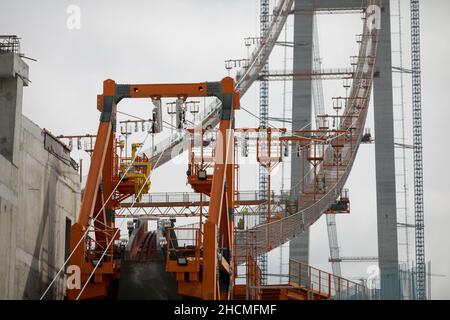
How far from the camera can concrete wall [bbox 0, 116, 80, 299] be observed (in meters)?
45.1

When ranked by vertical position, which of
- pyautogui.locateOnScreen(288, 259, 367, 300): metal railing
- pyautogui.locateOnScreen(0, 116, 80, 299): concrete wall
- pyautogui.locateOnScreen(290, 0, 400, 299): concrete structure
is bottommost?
pyautogui.locateOnScreen(288, 259, 367, 300): metal railing

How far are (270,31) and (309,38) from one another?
3.12m

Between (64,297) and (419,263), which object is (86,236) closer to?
(64,297)

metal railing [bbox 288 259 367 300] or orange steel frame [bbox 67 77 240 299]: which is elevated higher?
orange steel frame [bbox 67 77 240 299]

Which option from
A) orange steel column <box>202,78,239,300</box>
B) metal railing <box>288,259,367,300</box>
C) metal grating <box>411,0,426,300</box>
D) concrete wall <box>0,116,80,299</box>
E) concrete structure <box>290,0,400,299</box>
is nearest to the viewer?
orange steel column <box>202,78,239,300</box>

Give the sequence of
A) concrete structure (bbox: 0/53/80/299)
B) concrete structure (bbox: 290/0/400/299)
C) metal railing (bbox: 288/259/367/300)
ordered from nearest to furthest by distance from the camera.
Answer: concrete structure (bbox: 0/53/80/299), metal railing (bbox: 288/259/367/300), concrete structure (bbox: 290/0/400/299)

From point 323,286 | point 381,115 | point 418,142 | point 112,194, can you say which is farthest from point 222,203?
point 418,142

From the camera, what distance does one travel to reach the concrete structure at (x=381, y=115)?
281ft

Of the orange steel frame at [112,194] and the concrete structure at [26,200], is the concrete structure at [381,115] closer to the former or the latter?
the concrete structure at [26,200]

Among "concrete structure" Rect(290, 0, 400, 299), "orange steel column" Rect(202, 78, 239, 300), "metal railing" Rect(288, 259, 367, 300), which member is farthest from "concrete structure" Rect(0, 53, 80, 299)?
"concrete structure" Rect(290, 0, 400, 299)

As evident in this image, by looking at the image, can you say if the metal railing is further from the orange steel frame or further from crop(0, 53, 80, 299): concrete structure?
crop(0, 53, 80, 299): concrete structure

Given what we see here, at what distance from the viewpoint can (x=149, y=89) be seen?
49.2m
